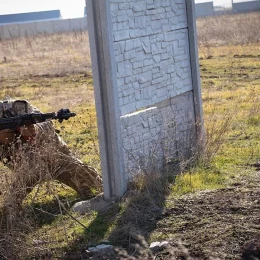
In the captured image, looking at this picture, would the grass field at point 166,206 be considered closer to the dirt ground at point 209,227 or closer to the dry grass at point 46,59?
the dirt ground at point 209,227

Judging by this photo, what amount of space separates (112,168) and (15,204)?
1.48 m

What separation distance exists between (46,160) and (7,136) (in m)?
0.57

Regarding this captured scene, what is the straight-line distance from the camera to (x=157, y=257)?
6.26m

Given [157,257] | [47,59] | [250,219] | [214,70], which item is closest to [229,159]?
[250,219]

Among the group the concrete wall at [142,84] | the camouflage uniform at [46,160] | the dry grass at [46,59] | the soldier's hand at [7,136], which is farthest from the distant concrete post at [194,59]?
the dry grass at [46,59]

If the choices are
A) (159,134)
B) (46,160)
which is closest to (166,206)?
(46,160)

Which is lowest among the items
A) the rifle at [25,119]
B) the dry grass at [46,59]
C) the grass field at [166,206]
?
the dry grass at [46,59]

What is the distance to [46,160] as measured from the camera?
7410 mm

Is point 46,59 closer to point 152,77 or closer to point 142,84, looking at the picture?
point 152,77

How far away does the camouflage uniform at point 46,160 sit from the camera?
7.08 meters

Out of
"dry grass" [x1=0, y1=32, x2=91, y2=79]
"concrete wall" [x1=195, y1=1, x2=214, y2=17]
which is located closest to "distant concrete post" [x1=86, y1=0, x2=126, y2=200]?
"dry grass" [x1=0, y1=32, x2=91, y2=79]

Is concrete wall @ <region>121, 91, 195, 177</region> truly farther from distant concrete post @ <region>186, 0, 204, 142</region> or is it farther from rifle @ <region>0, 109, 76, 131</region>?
rifle @ <region>0, 109, 76, 131</region>

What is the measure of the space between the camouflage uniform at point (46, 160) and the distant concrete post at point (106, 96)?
1.57ft

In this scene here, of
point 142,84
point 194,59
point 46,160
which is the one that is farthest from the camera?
point 194,59
